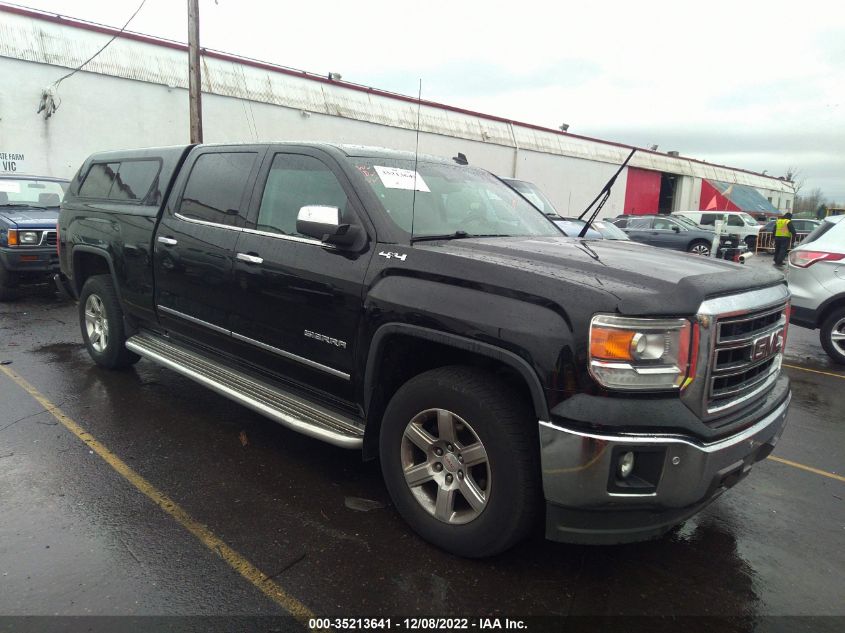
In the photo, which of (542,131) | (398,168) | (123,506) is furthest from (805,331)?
(542,131)

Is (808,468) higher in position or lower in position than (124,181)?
lower

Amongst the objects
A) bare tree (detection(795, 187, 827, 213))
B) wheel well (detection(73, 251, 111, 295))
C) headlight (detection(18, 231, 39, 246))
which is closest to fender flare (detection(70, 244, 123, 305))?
wheel well (detection(73, 251, 111, 295))

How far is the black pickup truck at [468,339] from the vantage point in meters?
2.36

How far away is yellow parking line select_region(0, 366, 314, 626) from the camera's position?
2502mm

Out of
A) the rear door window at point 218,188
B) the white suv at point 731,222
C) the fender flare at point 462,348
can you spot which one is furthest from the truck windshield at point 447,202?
the white suv at point 731,222

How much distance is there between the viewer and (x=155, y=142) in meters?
17.6

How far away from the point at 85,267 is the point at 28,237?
3.88 meters

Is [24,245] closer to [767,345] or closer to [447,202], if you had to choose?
[447,202]

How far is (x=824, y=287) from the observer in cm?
714

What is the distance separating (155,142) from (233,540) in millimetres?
17318

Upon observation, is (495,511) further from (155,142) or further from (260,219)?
(155,142)

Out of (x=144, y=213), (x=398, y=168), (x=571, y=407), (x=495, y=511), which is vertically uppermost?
(x=398, y=168)

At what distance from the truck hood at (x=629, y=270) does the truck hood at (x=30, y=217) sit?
7914mm

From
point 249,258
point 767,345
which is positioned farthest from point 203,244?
point 767,345
